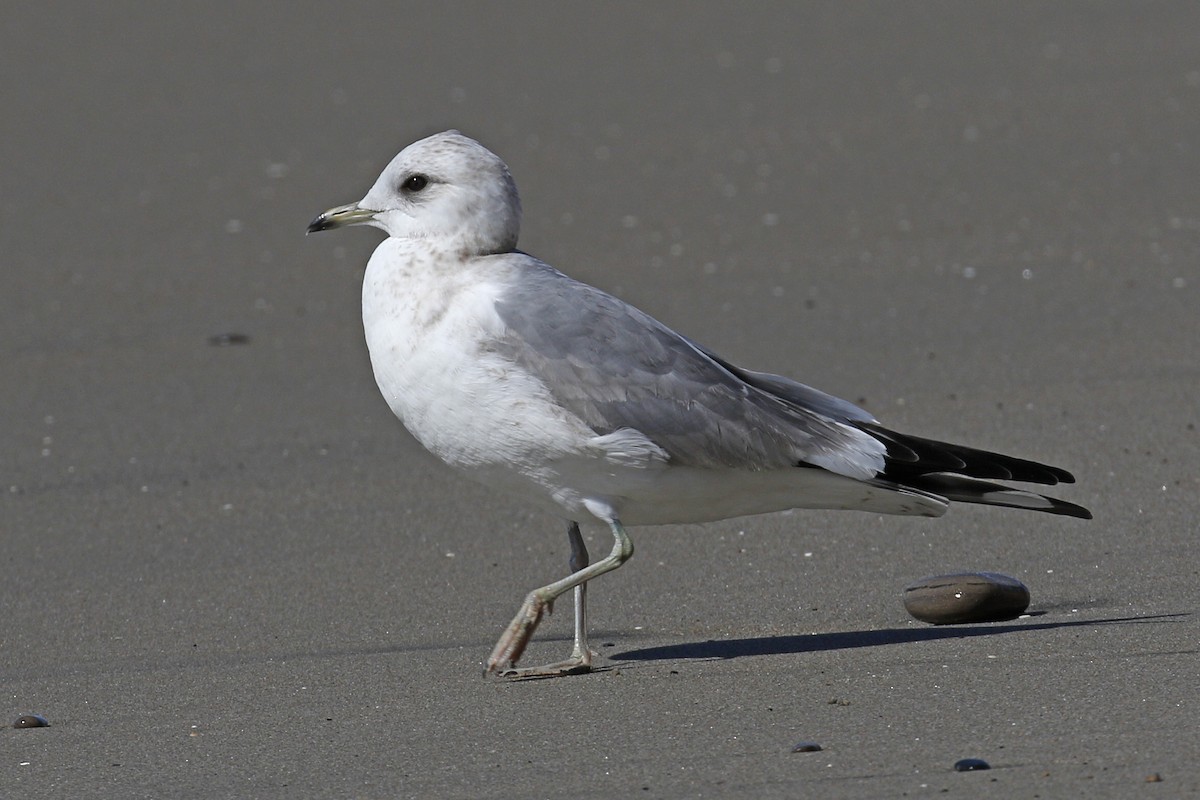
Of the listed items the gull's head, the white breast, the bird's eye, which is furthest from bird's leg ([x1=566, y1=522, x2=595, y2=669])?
the bird's eye

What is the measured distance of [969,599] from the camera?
200 inches

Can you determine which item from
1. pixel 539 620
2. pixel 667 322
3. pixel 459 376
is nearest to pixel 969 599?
pixel 539 620

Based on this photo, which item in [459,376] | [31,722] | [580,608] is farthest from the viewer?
[580,608]

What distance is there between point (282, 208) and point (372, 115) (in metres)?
1.65

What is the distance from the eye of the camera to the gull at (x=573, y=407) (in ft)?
15.4

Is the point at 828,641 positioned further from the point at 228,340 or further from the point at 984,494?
the point at 228,340

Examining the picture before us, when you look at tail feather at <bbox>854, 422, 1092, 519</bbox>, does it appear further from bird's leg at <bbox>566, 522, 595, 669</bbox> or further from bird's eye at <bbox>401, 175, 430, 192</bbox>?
bird's eye at <bbox>401, 175, 430, 192</bbox>

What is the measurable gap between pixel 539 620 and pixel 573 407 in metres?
0.56

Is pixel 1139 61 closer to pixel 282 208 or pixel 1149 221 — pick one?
pixel 1149 221

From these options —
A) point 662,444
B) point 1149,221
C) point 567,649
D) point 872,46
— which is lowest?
point 567,649

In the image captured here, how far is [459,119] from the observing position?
11.6 metres

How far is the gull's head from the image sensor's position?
4965 mm

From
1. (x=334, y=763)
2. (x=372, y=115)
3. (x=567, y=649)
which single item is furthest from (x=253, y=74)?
(x=334, y=763)

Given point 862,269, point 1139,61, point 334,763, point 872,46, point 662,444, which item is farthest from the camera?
point 872,46
